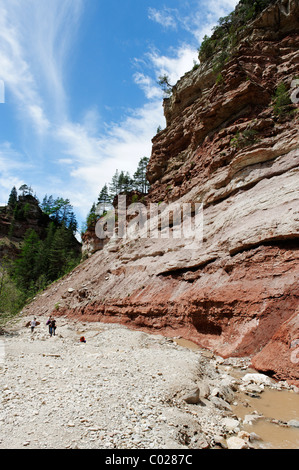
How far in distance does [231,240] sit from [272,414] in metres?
8.59

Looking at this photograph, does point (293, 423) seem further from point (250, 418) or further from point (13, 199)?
point (13, 199)

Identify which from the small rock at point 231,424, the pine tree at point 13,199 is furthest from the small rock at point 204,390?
the pine tree at point 13,199

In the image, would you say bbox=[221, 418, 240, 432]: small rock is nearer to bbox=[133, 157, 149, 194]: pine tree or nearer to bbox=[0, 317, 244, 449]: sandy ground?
bbox=[0, 317, 244, 449]: sandy ground

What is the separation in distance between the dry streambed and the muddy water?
0.04 meters

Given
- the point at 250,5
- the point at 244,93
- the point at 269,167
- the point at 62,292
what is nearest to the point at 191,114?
the point at 244,93

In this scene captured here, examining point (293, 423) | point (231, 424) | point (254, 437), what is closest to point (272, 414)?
point (293, 423)

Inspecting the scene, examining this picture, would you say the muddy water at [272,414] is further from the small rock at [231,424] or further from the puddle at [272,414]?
the small rock at [231,424]

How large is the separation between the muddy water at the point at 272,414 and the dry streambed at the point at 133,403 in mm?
41

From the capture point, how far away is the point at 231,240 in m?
Answer: 13.3

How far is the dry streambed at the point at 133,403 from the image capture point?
14.0ft

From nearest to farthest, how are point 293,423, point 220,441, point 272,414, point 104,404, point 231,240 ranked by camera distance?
point 220,441
point 293,423
point 104,404
point 272,414
point 231,240

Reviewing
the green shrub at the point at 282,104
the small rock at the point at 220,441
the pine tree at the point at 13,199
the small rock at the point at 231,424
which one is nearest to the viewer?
the small rock at the point at 220,441

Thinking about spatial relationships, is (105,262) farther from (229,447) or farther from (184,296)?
(229,447)
